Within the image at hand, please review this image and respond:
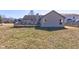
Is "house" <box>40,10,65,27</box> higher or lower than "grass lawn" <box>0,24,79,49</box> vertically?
higher

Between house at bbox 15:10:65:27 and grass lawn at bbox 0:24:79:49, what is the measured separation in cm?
6

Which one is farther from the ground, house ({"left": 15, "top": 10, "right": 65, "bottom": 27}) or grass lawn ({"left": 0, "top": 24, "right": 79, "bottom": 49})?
house ({"left": 15, "top": 10, "right": 65, "bottom": 27})

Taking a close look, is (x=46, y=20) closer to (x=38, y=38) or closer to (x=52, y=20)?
(x=52, y=20)

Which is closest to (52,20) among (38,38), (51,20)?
(51,20)

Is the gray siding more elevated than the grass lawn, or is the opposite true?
the gray siding

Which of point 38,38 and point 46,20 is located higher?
point 46,20

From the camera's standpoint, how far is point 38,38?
1.77 m

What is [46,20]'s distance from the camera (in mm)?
1753

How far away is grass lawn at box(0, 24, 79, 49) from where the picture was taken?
5.82ft

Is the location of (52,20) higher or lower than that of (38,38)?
higher

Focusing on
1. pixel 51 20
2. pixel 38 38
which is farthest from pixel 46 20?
pixel 38 38

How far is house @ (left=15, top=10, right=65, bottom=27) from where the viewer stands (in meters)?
1.74

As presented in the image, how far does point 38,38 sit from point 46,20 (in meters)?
0.19
